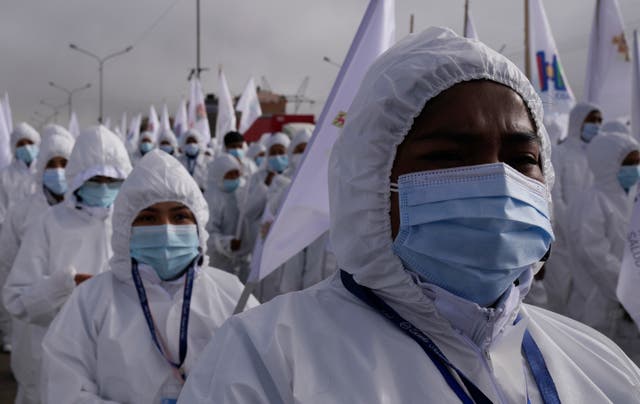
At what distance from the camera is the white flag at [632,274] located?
3107 mm

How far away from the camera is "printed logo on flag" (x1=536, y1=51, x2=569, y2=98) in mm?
10125

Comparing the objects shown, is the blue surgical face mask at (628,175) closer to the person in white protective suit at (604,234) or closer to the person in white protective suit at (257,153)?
the person in white protective suit at (604,234)

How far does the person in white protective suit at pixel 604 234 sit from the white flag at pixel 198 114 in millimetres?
11554

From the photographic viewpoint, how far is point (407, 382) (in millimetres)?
1332

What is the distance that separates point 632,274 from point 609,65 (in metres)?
6.53

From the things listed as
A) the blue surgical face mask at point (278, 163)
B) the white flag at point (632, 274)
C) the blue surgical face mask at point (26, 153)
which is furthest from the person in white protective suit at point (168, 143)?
the white flag at point (632, 274)

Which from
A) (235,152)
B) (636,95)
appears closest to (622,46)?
(636,95)

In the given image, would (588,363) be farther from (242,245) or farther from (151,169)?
(242,245)

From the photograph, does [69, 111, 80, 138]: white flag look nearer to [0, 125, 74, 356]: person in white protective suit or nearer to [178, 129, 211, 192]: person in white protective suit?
[178, 129, 211, 192]: person in white protective suit

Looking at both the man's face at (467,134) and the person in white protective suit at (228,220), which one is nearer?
the man's face at (467,134)

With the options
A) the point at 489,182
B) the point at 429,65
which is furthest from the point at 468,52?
the point at 489,182

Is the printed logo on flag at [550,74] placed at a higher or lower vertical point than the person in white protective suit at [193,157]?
higher

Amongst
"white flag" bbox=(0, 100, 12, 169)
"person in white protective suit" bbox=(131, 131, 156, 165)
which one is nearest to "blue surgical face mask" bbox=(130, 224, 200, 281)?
"white flag" bbox=(0, 100, 12, 169)

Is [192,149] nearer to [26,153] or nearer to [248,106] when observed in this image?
[248,106]
